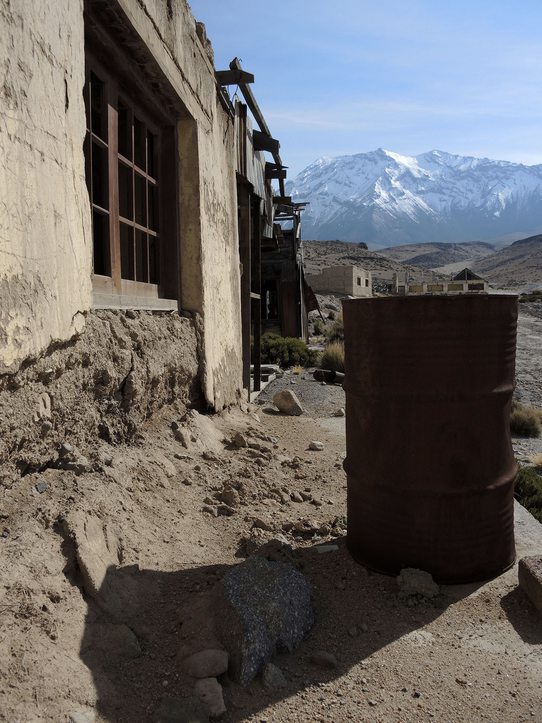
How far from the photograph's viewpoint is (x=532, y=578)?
260cm

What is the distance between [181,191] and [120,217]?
1.04m

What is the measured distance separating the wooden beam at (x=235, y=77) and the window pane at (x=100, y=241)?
10.2 feet

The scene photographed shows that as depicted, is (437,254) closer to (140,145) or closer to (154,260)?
(154,260)

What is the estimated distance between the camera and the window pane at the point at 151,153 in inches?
182

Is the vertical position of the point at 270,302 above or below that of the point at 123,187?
below

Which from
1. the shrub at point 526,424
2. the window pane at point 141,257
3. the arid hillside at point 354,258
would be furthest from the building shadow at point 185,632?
the arid hillside at point 354,258

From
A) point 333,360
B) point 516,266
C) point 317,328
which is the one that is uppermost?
point 516,266

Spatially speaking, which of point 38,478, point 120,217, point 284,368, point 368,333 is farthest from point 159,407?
point 284,368

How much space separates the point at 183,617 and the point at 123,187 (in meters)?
2.90

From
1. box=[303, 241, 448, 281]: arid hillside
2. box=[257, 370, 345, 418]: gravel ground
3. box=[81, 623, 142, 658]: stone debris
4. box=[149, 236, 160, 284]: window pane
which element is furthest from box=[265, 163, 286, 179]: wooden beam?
box=[303, 241, 448, 281]: arid hillside

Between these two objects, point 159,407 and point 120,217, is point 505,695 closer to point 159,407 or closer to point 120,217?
point 159,407

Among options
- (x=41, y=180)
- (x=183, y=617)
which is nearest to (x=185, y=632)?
(x=183, y=617)

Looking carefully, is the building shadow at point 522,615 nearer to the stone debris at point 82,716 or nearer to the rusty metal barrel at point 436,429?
the rusty metal barrel at point 436,429

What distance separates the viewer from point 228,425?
5234mm
